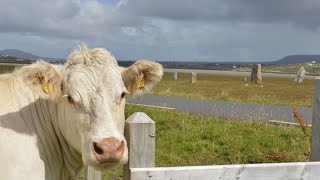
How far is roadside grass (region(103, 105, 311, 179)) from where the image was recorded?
9.69 m

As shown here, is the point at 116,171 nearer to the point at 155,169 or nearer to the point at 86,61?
the point at 86,61

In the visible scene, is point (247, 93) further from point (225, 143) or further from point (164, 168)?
point (164, 168)

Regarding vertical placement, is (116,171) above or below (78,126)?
below

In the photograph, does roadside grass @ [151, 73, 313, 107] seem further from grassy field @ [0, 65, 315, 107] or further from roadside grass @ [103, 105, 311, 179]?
roadside grass @ [103, 105, 311, 179]

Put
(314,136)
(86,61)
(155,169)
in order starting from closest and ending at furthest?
(155,169) → (86,61) → (314,136)

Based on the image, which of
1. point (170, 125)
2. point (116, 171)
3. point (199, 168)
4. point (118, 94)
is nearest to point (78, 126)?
point (118, 94)

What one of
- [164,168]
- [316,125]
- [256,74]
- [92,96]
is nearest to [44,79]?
[92,96]

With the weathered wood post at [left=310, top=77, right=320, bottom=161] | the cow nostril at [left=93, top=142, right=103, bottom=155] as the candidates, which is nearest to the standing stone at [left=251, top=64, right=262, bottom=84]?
the weathered wood post at [left=310, top=77, right=320, bottom=161]

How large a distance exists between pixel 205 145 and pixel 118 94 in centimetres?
611

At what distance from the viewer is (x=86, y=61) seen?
4.89 metres

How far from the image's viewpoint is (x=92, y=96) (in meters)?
4.56

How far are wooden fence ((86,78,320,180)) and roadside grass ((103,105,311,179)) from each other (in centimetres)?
480

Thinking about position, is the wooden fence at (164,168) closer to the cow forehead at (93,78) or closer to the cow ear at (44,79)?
the cow forehead at (93,78)

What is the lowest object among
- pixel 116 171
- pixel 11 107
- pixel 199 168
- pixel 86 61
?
pixel 116 171
